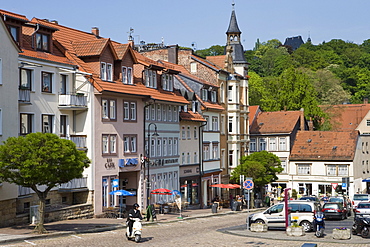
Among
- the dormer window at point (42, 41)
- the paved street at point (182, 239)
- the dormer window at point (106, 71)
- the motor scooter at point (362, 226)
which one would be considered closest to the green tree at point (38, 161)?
the paved street at point (182, 239)

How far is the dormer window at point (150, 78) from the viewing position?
4812cm

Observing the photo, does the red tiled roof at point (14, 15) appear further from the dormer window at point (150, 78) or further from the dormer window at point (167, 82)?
the dormer window at point (167, 82)

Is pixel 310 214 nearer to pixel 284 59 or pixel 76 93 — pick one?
pixel 76 93

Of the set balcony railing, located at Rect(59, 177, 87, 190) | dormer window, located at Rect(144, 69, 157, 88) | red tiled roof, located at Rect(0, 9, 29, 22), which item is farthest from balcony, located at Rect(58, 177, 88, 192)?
dormer window, located at Rect(144, 69, 157, 88)

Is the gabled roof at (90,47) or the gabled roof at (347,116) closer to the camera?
the gabled roof at (90,47)

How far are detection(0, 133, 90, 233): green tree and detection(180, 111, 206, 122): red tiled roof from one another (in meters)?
26.3

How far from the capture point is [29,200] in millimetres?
34562

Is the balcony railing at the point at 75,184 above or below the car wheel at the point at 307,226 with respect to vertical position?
above

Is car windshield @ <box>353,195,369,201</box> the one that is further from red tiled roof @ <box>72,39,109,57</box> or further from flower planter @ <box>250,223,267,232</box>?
red tiled roof @ <box>72,39,109,57</box>

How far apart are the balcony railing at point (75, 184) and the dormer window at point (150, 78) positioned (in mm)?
11769

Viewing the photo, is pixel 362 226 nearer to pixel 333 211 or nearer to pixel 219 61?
pixel 333 211

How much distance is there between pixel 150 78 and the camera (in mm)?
49031

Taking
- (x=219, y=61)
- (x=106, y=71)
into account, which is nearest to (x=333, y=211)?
(x=106, y=71)

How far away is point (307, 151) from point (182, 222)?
131 feet
